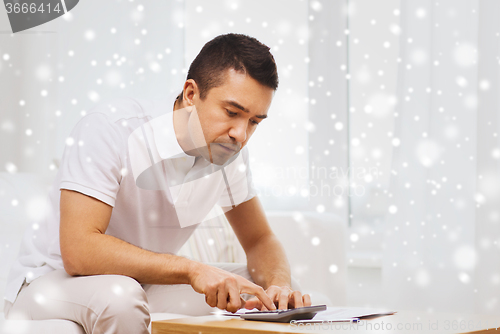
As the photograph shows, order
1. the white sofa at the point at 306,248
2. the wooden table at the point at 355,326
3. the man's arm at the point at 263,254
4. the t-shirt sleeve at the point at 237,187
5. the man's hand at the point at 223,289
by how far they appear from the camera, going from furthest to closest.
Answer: the white sofa at the point at 306,248, the t-shirt sleeve at the point at 237,187, the man's arm at the point at 263,254, the man's hand at the point at 223,289, the wooden table at the point at 355,326

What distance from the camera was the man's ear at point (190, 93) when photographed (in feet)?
3.64

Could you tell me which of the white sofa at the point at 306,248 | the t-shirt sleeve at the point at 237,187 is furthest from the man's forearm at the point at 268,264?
the white sofa at the point at 306,248

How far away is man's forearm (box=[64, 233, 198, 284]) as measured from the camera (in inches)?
32.8

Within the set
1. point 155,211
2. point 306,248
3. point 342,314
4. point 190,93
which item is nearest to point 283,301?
point 342,314

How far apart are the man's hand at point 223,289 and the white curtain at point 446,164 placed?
1.14 m

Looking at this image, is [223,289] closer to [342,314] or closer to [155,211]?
[342,314]

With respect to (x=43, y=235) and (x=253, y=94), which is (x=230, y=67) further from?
(x=43, y=235)

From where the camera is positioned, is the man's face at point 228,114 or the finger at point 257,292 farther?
the man's face at point 228,114

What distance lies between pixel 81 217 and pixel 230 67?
464mm

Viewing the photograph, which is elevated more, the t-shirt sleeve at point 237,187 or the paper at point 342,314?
the t-shirt sleeve at point 237,187

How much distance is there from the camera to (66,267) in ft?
2.83

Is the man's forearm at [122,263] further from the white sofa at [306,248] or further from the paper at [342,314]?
the white sofa at [306,248]

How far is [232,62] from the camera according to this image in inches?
42.0

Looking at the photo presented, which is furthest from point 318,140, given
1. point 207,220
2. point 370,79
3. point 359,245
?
point 207,220
